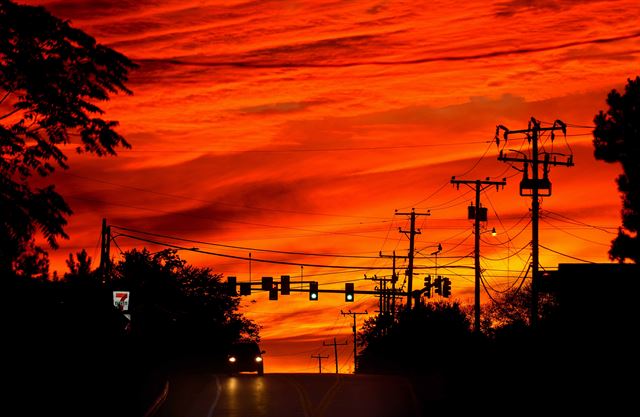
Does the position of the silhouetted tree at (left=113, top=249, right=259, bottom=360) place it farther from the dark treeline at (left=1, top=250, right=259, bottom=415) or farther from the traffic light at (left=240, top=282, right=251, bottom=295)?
the dark treeline at (left=1, top=250, right=259, bottom=415)

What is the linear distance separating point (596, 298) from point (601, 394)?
16658 mm

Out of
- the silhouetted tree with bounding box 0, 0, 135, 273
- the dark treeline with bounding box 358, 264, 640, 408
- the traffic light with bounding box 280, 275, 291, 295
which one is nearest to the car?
the dark treeline with bounding box 358, 264, 640, 408

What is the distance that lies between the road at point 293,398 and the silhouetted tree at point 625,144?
2294 cm

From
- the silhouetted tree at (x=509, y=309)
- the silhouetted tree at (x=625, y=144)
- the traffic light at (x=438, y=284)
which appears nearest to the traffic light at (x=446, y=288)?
the traffic light at (x=438, y=284)

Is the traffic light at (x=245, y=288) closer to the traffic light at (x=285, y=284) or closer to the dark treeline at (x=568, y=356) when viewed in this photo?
the traffic light at (x=285, y=284)

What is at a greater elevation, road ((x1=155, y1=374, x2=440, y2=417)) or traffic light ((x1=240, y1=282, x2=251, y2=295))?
traffic light ((x1=240, y1=282, x2=251, y2=295))

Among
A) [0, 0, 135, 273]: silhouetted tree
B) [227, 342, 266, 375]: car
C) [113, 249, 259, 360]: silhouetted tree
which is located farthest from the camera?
[113, 249, 259, 360]: silhouetted tree

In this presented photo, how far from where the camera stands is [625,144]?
66.0 meters

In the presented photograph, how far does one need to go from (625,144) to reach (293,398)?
36.6 m

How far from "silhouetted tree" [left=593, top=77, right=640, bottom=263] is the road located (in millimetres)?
22943

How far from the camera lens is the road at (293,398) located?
32438mm

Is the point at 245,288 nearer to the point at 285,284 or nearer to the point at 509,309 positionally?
the point at 285,284

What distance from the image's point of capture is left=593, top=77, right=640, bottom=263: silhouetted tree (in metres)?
63.8

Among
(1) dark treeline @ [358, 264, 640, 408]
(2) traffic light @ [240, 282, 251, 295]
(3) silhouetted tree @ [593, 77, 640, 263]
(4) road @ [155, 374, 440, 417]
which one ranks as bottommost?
(4) road @ [155, 374, 440, 417]
